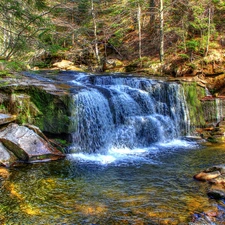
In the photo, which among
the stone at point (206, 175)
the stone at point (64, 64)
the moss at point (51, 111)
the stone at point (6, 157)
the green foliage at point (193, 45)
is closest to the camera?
the stone at point (206, 175)

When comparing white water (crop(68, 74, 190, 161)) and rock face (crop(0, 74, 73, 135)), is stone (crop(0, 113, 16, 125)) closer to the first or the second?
rock face (crop(0, 74, 73, 135))

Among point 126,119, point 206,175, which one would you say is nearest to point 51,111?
point 126,119

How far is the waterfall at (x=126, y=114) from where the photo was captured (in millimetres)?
8398

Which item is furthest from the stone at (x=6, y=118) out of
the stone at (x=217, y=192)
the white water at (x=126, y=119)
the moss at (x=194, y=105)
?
the moss at (x=194, y=105)

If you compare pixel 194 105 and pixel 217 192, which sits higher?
pixel 194 105

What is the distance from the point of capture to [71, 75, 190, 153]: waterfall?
8398 millimetres

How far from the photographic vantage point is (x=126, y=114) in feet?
31.4

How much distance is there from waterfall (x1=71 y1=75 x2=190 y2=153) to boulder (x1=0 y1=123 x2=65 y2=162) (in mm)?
1017

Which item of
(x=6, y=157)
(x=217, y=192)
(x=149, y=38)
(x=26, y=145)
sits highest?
(x=149, y=38)

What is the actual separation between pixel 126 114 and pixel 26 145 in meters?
4.19

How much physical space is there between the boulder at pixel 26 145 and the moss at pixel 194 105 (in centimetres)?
682

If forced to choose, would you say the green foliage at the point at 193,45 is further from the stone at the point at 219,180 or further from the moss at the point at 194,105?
A: the stone at the point at 219,180

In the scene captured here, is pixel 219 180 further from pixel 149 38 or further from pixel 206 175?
pixel 149 38

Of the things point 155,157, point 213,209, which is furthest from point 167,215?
point 155,157
